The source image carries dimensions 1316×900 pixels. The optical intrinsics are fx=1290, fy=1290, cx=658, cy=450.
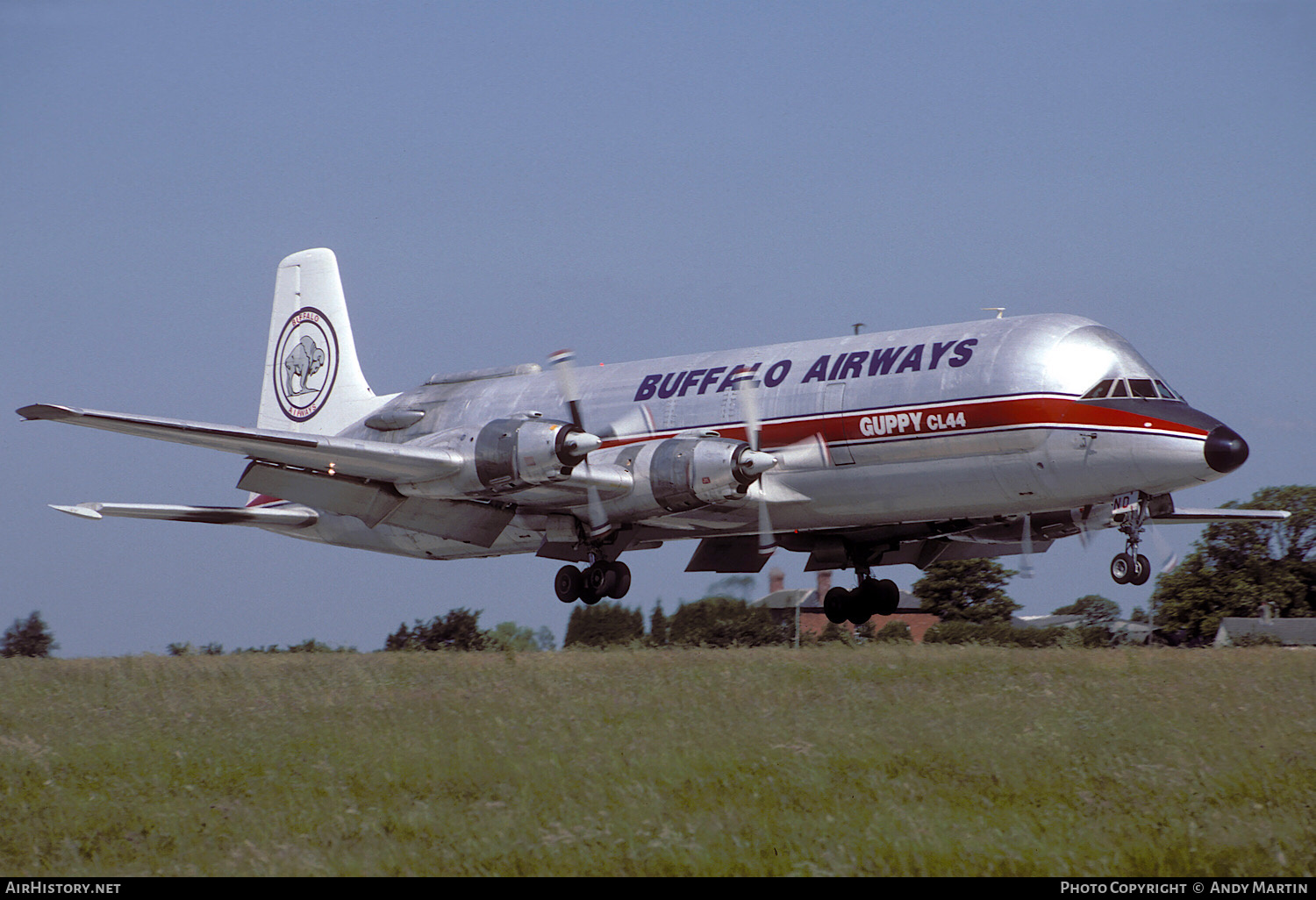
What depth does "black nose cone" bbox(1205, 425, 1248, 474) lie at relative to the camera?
21.4 m

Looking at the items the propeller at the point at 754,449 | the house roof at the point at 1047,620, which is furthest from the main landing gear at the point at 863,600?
the house roof at the point at 1047,620

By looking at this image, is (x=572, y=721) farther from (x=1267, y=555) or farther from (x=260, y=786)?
(x=1267, y=555)

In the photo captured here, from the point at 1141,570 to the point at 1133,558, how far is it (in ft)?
0.92

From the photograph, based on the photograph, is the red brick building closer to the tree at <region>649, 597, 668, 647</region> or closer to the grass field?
the tree at <region>649, 597, 668, 647</region>

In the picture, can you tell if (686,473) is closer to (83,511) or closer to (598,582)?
(598,582)

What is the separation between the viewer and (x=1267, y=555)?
4878 centimetres

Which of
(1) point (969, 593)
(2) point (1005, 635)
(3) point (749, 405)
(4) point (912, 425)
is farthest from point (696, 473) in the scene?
(1) point (969, 593)

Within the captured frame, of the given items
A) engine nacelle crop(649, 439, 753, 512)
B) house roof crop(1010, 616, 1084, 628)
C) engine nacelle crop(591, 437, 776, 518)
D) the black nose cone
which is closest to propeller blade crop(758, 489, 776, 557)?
engine nacelle crop(591, 437, 776, 518)

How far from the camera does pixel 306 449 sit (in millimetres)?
24234

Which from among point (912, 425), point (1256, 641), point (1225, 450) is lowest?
point (1256, 641)

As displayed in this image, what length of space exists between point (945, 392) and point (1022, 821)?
41.1 ft

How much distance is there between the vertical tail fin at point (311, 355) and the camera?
34.1 m
